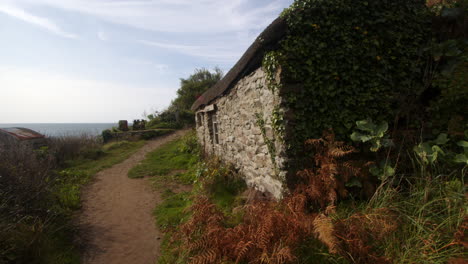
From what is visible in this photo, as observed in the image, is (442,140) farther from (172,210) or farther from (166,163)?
(166,163)

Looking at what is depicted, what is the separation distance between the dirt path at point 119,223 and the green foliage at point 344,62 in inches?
104

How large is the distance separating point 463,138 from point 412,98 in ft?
2.74

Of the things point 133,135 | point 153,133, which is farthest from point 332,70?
point 133,135

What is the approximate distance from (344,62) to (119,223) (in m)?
4.64

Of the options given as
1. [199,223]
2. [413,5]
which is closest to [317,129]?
[199,223]

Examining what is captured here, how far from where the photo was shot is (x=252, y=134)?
14.0ft

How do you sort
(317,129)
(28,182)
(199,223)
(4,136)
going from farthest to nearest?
1. (4,136)
2. (28,182)
3. (317,129)
4. (199,223)

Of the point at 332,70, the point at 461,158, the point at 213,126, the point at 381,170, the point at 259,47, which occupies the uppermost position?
the point at 259,47

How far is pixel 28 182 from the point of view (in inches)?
150

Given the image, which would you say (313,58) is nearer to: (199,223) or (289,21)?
(289,21)

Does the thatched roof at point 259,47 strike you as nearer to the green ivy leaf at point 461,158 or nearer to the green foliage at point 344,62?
the green foliage at point 344,62

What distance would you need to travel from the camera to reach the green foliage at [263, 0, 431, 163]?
324 cm

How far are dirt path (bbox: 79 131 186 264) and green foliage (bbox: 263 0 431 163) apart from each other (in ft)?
8.70

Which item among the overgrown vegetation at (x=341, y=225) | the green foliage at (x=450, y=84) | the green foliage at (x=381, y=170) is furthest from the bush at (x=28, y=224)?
the green foliage at (x=450, y=84)
